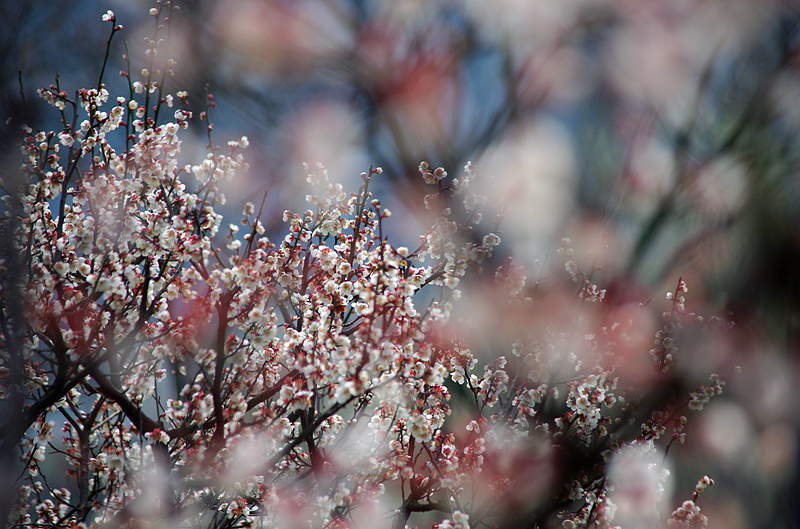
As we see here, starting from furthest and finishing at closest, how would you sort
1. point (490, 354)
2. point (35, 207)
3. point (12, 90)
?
point (490, 354) → point (35, 207) → point (12, 90)

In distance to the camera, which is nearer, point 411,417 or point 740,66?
point 411,417

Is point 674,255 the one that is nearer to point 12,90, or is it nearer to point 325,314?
point 325,314

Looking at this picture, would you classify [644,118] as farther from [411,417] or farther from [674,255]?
[411,417]

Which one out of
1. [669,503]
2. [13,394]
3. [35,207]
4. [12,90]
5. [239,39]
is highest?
[239,39]

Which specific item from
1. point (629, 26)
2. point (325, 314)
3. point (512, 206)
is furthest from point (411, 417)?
point (629, 26)

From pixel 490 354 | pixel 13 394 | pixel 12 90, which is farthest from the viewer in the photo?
pixel 490 354

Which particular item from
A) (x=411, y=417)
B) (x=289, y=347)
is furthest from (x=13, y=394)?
(x=411, y=417)

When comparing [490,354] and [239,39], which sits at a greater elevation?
[239,39]
